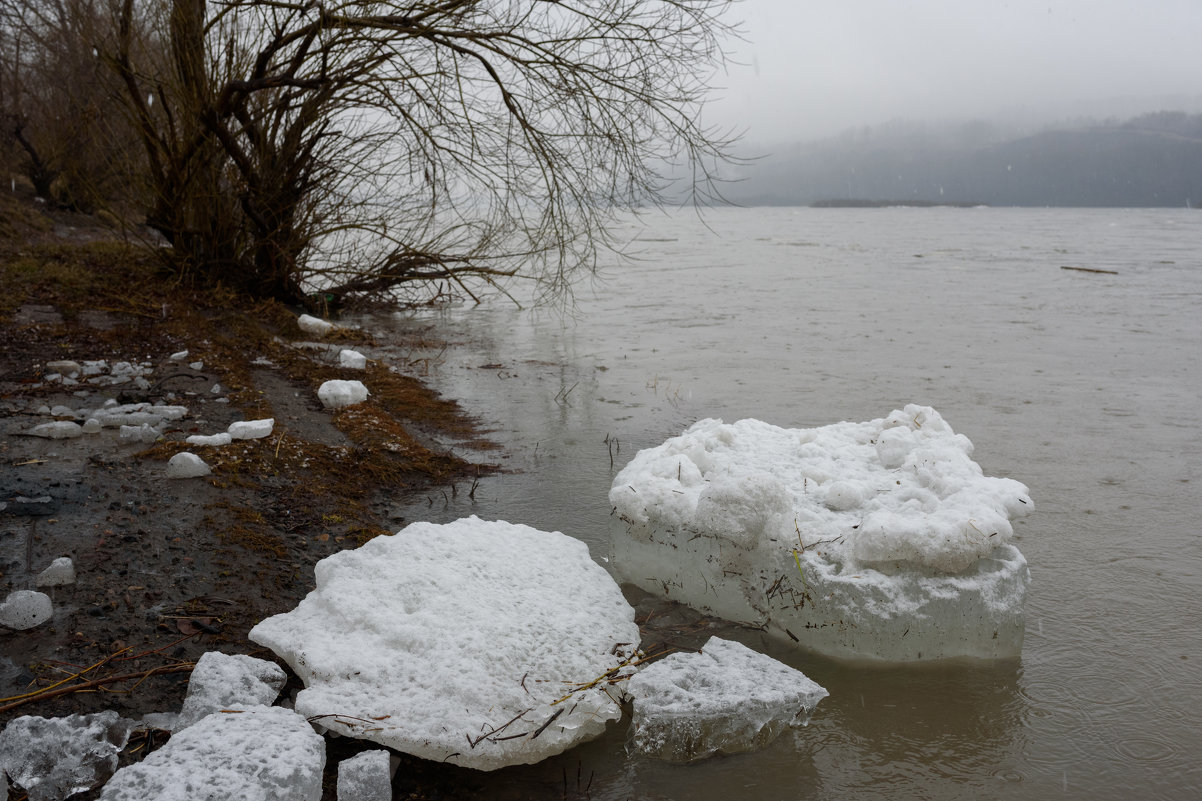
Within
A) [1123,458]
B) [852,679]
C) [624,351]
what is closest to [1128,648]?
[852,679]

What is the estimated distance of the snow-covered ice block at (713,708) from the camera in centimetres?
233

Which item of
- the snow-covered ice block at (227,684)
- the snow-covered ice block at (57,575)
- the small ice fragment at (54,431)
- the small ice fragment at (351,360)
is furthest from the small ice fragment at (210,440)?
the small ice fragment at (351,360)

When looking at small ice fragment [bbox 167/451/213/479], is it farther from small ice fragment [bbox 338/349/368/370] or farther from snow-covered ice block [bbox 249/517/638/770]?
small ice fragment [bbox 338/349/368/370]

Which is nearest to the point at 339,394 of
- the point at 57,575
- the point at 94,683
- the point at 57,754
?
the point at 57,575

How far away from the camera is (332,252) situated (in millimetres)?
9695

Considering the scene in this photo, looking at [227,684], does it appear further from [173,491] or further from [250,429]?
[250,429]

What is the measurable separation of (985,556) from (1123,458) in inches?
111

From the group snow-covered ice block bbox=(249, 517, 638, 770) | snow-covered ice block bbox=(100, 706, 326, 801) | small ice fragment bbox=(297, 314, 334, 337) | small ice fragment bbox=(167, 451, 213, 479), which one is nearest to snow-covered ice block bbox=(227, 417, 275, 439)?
small ice fragment bbox=(167, 451, 213, 479)

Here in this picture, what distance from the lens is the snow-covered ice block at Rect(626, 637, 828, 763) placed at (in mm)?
2330

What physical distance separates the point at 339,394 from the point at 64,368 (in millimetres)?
1745

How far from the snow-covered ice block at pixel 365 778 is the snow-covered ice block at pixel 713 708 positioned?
2.37ft

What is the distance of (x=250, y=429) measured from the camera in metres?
4.37

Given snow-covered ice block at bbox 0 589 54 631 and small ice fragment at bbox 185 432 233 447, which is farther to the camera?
small ice fragment at bbox 185 432 233 447

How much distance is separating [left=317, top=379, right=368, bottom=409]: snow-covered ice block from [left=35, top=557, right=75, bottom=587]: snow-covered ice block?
8.86ft
